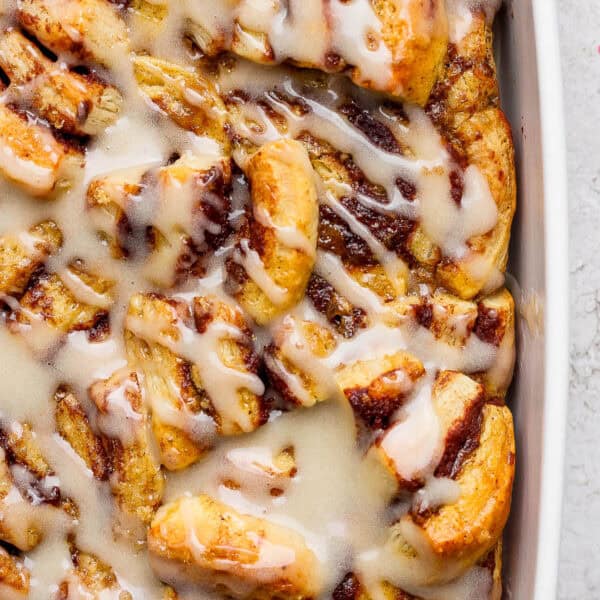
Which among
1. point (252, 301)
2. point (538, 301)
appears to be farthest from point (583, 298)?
point (252, 301)

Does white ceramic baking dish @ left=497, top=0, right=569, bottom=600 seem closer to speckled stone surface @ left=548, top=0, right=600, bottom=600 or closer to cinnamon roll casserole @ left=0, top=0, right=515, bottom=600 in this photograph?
cinnamon roll casserole @ left=0, top=0, right=515, bottom=600

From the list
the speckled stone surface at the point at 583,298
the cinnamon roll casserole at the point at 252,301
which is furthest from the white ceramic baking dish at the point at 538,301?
the speckled stone surface at the point at 583,298

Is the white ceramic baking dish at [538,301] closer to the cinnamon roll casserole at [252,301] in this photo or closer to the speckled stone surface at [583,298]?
the cinnamon roll casserole at [252,301]

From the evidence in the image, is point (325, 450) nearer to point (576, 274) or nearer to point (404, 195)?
point (404, 195)

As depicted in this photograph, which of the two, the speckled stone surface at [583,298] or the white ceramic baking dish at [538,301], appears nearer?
the white ceramic baking dish at [538,301]

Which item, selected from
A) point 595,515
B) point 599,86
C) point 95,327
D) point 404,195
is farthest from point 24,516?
point 599,86
